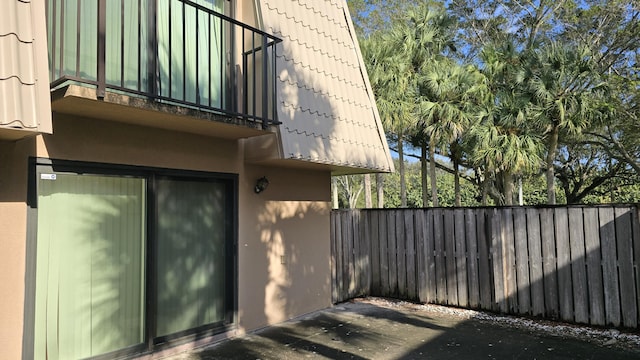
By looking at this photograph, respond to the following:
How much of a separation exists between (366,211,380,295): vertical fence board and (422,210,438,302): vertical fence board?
3.14 ft

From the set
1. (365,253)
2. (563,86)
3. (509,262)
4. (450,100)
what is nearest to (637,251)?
(509,262)

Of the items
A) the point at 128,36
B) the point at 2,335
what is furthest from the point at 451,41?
the point at 2,335

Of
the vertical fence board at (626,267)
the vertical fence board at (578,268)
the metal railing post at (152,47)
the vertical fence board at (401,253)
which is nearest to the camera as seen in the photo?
the metal railing post at (152,47)

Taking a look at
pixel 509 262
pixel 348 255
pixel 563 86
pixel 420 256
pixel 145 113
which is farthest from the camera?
pixel 563 86

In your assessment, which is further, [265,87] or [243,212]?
[243,212]

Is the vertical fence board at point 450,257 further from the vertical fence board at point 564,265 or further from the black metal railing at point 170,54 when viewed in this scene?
the black metal railing at point 170,54

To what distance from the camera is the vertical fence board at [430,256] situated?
281 inches

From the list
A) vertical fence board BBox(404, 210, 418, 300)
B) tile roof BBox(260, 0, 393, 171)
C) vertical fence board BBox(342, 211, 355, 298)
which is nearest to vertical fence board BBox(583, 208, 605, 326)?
vertical fence board BBox(404, 210, 418, 300)

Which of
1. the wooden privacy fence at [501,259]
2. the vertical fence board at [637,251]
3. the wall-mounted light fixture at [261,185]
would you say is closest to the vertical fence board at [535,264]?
the wooden privacy fence at [501,259]

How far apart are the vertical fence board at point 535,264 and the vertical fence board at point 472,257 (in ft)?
2.61

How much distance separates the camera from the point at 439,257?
7.11 meters

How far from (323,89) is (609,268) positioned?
4621mm

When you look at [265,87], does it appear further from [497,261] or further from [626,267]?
[626,267]

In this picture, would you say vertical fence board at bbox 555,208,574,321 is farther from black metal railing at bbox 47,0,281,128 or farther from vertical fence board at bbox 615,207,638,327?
black metal railing at bbox 47,0,281,128
